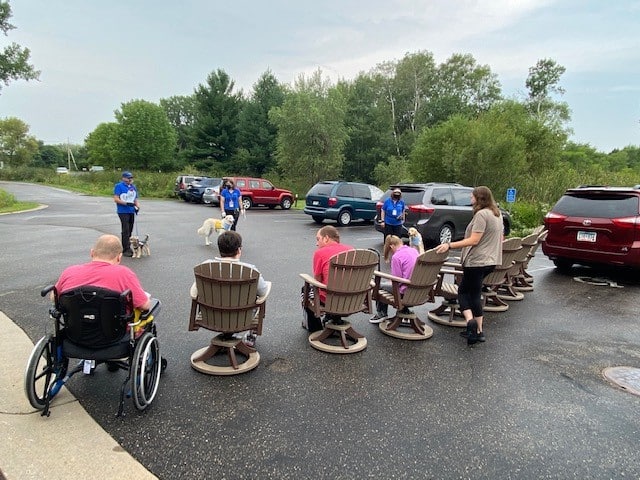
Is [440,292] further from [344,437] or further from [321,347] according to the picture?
[344,437]

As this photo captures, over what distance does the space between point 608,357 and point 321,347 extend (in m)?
3.22

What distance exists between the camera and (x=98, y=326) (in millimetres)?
2857

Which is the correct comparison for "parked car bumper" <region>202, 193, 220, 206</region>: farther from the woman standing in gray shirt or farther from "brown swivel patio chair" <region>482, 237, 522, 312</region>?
the woman standing in gray shirt

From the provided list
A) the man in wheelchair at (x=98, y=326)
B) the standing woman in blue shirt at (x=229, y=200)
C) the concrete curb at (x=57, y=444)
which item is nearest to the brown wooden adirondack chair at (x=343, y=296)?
the man in wheelchair at (x=98, y=326)

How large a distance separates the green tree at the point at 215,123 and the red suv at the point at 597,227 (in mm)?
40607

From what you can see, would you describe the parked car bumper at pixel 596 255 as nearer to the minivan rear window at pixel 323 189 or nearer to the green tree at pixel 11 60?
the minivan rear window at pixel 323 189

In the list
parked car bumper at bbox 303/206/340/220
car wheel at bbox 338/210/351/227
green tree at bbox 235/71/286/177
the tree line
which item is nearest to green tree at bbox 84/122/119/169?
the tree line

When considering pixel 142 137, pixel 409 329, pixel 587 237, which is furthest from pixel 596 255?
pixel 142 137

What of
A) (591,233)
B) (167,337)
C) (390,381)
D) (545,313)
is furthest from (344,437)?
(591,233)

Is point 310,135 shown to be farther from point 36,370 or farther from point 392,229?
point 36,370

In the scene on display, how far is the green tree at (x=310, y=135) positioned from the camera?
32500 millimetres

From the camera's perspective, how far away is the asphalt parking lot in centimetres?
265

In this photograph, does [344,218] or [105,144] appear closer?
[344,218]

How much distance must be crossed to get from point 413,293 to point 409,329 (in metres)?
0.60
